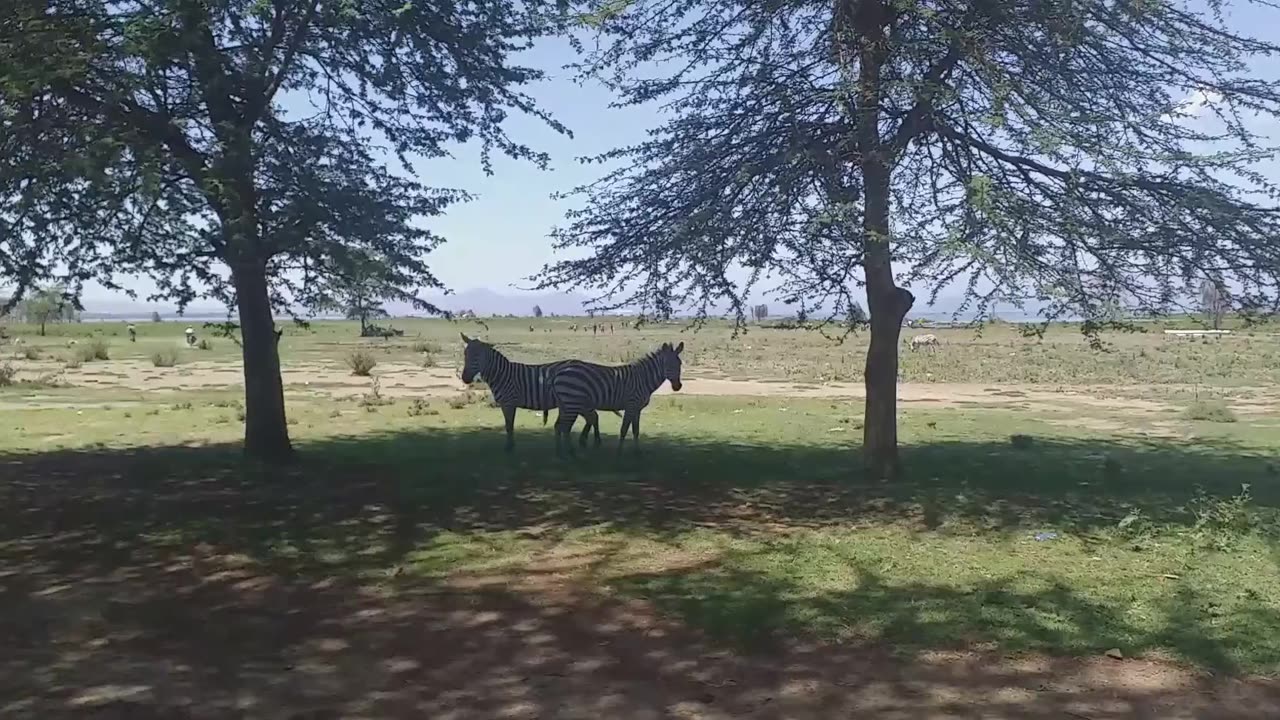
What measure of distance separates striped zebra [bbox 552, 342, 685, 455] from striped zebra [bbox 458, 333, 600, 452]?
0.31m

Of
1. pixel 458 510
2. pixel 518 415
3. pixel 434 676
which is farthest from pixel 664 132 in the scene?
pixel 518 415

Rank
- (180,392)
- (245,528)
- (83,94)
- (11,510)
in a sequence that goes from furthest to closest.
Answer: (180,392), (83,94), (11,510), (245,528)

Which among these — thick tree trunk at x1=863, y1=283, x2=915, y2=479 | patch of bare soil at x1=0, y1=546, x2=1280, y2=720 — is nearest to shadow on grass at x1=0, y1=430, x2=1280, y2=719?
patch of bare soil at x1=0, y1=546, x2=1280, y2=720

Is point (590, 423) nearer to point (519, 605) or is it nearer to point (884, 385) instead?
point (884, 385)

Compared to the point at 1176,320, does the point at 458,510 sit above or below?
below

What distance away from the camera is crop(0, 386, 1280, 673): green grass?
7438 millimetres

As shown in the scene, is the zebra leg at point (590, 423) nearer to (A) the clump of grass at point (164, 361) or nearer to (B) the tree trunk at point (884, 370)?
(B) the tree trunk at point (884, 370)

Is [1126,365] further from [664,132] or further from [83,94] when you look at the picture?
[83,94]

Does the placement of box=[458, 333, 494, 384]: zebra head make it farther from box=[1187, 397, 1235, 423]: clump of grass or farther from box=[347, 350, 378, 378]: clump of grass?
box=[347, 350, 378, 378]: clump of grass

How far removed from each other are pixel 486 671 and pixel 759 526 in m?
4.76

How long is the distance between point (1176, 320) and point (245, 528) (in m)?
10.8

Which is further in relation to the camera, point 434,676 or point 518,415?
point 518,415

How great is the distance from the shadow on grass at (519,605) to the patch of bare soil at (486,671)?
21 millimetres

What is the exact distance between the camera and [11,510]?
1131 centimetres
